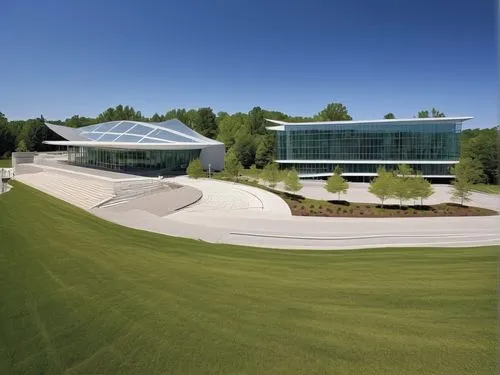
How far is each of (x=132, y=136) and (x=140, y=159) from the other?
4.32 m

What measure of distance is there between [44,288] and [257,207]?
61.3ft

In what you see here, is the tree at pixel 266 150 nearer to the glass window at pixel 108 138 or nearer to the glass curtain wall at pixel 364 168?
the glass curtain wall at pixel 364 168

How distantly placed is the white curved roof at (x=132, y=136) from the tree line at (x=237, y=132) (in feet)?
38.0

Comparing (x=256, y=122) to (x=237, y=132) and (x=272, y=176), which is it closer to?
(x=237, y=132)

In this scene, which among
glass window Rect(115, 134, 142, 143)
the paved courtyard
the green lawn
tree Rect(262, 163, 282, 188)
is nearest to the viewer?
the green lawn

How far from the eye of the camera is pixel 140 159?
5069 cm

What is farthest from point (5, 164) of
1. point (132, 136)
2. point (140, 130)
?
point (132, 136)

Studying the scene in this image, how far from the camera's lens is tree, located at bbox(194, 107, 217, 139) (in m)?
86.3

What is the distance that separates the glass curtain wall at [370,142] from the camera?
47.7 metres

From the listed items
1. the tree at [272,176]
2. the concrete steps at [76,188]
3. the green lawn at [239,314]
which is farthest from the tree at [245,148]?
the green lawn at [239,314]

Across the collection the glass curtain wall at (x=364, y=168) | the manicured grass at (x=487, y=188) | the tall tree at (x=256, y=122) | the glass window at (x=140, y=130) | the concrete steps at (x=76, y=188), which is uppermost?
the tall tree at (x=256, y=122)

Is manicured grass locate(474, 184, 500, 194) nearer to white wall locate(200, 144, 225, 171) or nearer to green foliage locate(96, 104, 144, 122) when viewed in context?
white wall locate(200, 144, 225, 171)

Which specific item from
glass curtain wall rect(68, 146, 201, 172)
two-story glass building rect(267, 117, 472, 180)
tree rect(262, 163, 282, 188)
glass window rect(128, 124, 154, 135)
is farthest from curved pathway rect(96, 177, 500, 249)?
glass curtain wall rect(68, 146, 201, 172)

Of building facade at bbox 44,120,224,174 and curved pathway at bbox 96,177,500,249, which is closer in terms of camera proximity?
curved pathway at bbox 96,177,500,249
